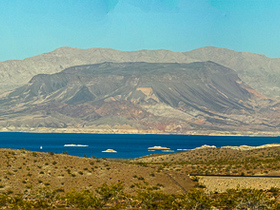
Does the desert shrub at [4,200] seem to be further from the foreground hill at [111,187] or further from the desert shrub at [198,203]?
the desert shrub at [198,203]

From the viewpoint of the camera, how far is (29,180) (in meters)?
59.8

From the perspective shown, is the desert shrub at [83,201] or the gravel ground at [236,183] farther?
the gravel ground at [236,183]

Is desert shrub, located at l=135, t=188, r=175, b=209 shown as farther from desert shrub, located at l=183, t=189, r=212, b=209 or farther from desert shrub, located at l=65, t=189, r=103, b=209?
desert shrub, located at l=65, t=189, r=103, b=209

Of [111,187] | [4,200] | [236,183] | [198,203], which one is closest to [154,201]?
[198,203]

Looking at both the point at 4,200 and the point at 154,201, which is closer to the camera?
the point at 4,200

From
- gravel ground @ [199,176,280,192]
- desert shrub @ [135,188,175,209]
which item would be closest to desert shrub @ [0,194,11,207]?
desert shrub @ [135,188,175,209]

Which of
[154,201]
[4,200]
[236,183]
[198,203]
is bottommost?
[236,183]

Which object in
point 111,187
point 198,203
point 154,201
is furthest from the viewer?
point 111,187

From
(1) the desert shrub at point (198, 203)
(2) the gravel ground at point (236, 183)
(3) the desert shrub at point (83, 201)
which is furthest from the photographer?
(2) the gravel ground at point (236, 183)

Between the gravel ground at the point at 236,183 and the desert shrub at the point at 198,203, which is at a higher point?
the desert shrub at the point at 198,203

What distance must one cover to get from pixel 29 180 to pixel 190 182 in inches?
843

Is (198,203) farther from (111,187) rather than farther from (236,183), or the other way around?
(236,183)

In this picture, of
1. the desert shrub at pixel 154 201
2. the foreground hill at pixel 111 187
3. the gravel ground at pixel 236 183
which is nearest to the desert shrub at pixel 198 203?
the foreground hill at pixel 111 187

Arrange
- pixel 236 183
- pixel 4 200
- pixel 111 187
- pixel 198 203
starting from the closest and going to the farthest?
pixel 198 203 < pixel 4 200 < pixel 111 187 < pixel 236 183
